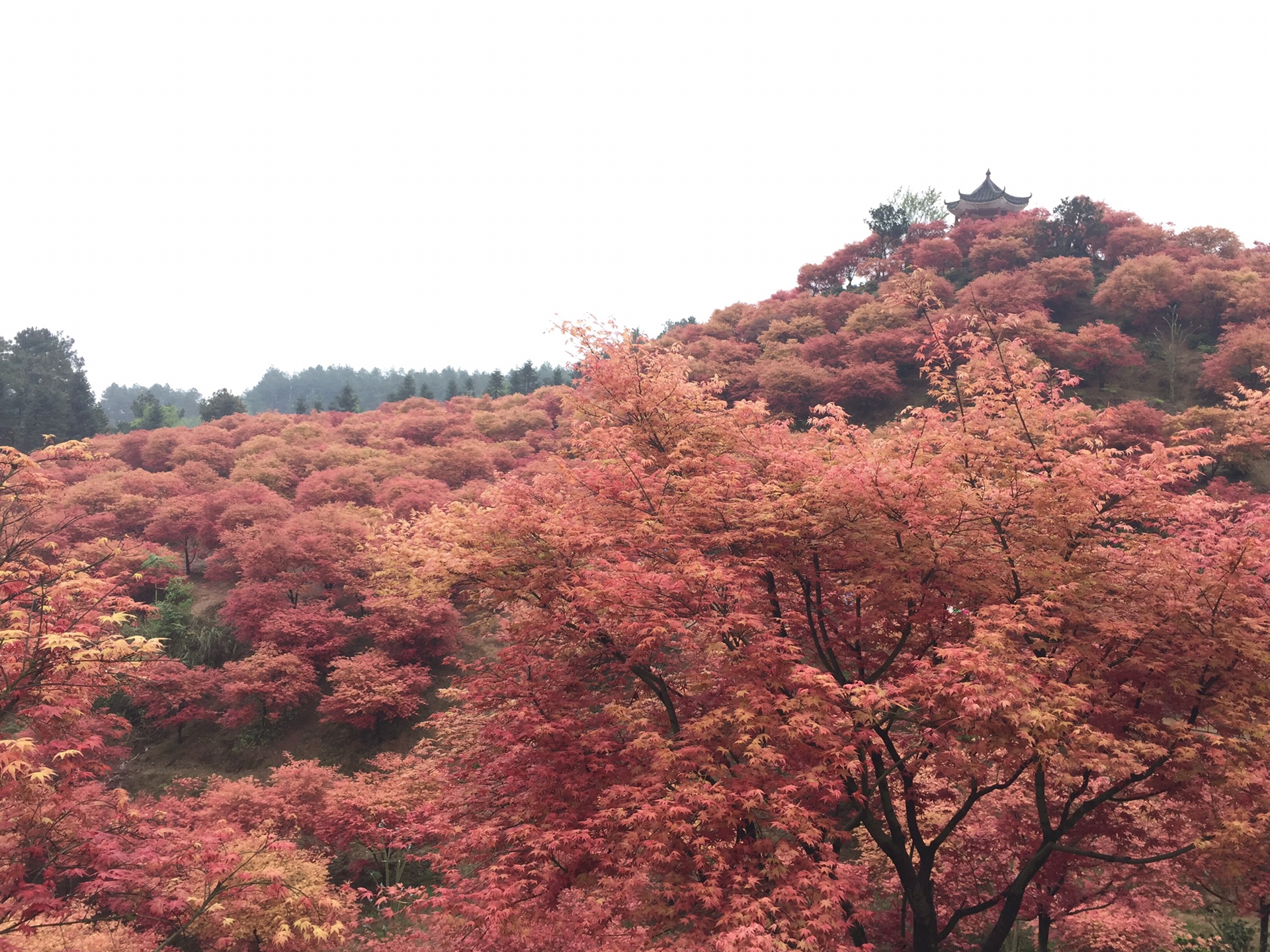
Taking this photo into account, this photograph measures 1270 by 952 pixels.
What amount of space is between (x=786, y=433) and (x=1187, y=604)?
18.2 feet

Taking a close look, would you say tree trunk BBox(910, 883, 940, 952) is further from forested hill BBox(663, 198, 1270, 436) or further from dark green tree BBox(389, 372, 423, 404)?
dark green tree BBox(389, 372, 423, 404)

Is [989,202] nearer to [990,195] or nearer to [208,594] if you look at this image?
[990,195]

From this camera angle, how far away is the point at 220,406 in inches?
2346

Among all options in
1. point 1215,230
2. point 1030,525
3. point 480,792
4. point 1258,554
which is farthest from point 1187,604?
point 1215,230

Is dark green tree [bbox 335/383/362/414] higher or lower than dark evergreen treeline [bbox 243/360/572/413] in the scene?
lower

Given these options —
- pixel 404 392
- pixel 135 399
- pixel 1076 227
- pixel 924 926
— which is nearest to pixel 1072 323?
pixel 1076 227

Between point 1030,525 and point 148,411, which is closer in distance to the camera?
point 1030,525

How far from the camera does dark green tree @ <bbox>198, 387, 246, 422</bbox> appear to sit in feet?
194

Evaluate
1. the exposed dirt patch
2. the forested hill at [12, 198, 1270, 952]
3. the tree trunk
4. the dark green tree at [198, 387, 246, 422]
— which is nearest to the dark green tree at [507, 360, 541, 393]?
the dark green tree at [198, 387, 246, 422]

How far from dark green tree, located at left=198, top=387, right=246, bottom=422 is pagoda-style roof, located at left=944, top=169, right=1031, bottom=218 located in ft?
235

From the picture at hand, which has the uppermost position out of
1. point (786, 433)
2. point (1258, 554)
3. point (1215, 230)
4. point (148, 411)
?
point (1215, 230)

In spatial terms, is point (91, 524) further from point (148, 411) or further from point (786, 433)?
point (148, 411)

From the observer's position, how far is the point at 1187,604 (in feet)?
23.3

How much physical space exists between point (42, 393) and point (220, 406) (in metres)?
12.5
